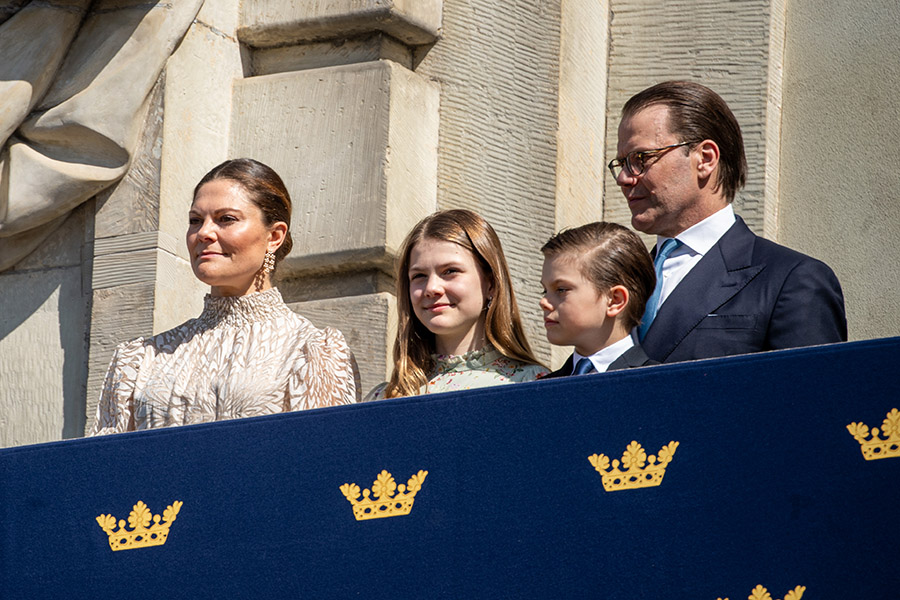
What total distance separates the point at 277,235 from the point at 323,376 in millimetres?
402

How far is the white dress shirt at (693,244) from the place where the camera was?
2936mm

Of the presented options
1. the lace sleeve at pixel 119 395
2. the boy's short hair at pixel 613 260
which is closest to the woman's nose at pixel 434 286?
the boy's short hair at pixel 613 260

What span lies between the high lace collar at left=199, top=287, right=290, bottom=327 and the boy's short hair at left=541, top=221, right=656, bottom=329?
69 centimetres

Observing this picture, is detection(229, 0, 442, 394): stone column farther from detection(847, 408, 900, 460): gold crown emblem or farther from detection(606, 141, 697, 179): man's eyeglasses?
detection(847, 408, 900, 460): gold crown emblem

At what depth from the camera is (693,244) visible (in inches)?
116

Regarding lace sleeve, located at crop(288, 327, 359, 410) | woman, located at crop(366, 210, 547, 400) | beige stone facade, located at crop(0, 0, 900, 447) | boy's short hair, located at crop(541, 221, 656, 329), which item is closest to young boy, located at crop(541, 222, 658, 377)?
boy's short hair, located at crop(541, 221, 656, 329)

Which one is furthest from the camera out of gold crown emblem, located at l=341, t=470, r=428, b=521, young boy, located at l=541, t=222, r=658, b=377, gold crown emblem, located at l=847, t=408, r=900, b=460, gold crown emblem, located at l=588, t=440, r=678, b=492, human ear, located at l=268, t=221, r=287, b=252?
human ear, located at l=268, t=221, r=287, b=252

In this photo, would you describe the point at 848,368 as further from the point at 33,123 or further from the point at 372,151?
the point at 33,123

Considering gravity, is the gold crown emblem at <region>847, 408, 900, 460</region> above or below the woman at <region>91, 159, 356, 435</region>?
below

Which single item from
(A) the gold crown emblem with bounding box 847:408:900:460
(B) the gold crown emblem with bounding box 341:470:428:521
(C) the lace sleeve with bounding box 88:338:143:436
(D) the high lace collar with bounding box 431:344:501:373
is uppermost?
(D) the high lace collar with bounding box 431:344:501:373

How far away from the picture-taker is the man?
2.69 metres

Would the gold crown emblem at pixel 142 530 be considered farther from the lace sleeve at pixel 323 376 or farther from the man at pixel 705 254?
the man at pixel 705 254

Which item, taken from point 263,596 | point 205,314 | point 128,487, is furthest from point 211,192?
point 263,596

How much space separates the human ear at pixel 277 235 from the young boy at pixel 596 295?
717mm
